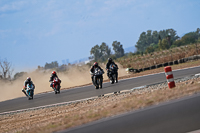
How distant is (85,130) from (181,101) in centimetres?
315

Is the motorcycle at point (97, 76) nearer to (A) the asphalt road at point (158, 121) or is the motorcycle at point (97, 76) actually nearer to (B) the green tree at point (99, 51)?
(A) the asphalt road at point (158, 121)

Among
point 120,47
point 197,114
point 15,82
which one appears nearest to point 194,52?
point 15,82

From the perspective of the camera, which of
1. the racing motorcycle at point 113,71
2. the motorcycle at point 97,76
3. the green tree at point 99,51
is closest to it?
the motorcycle at point 97,76

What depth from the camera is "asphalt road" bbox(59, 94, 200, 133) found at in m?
7.67

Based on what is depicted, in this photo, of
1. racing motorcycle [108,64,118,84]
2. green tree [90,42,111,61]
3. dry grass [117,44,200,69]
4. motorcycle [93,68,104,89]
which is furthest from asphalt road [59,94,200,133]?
green tree [90,42,111,61]

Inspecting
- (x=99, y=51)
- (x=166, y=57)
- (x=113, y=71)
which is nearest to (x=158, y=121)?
(x=113, y=71)

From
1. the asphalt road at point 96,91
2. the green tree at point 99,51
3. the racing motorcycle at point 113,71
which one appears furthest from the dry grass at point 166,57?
the green tree at point 99,51

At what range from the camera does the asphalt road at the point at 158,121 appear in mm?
Answer: 7672

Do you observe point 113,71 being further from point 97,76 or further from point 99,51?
point 99,51

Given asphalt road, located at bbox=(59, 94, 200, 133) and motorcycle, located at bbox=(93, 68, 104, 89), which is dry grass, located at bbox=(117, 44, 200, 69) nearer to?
motorcycle, located at bbox=(93, 68, 104, 89)

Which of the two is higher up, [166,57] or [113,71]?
[166,57]

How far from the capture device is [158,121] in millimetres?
8453

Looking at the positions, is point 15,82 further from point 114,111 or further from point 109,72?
point 114,111

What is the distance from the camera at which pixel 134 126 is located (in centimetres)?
845
